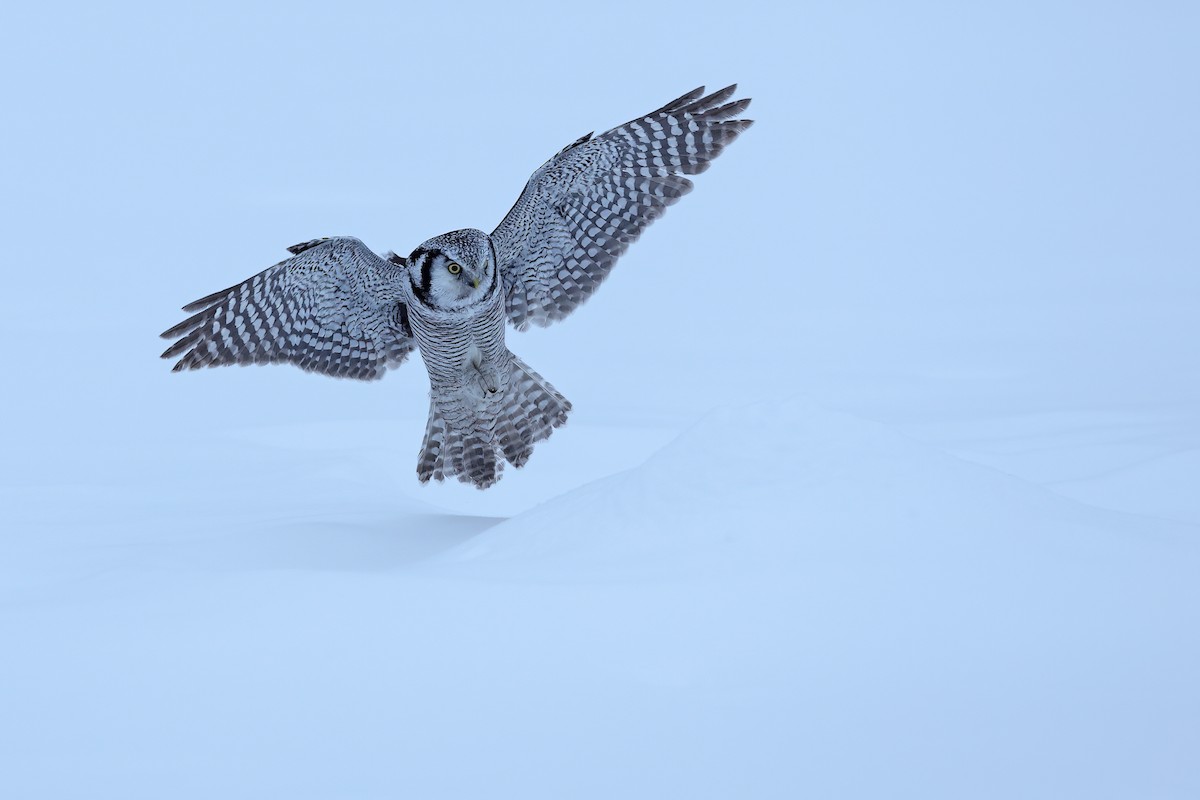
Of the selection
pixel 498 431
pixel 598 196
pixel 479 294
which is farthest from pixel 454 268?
pixel 498 431

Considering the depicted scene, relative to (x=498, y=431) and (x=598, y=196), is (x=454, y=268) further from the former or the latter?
(x=498, y=431)

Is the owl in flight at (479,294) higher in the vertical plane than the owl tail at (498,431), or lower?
higher

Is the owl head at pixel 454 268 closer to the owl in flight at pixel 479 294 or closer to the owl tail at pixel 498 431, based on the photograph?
the owl in flight at pixel 479 294

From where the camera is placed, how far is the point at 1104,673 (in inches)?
157

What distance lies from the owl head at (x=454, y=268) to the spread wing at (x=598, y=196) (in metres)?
0.39

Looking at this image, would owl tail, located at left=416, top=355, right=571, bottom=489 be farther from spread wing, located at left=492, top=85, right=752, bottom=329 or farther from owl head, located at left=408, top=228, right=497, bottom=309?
owl head, located at left=408, top=228, right=497, bottom=309

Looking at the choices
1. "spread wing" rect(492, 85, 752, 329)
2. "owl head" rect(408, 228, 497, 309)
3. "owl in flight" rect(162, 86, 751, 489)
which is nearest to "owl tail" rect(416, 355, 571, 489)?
"owl in flight" rect(162, 86, 751, 489)

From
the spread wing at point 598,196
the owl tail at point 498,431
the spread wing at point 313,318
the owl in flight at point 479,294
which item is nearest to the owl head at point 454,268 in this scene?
the owl in flight at point 479,294

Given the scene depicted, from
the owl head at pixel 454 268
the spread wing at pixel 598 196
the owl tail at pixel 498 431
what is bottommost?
the owl tail at pixel 498 431

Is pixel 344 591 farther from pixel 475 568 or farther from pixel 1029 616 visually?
pixel 1029 616

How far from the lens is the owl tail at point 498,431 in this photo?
22.1ft

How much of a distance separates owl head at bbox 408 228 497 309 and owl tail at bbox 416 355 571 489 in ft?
2.70

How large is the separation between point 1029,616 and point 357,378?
148 inches

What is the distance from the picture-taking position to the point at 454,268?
5.87m
